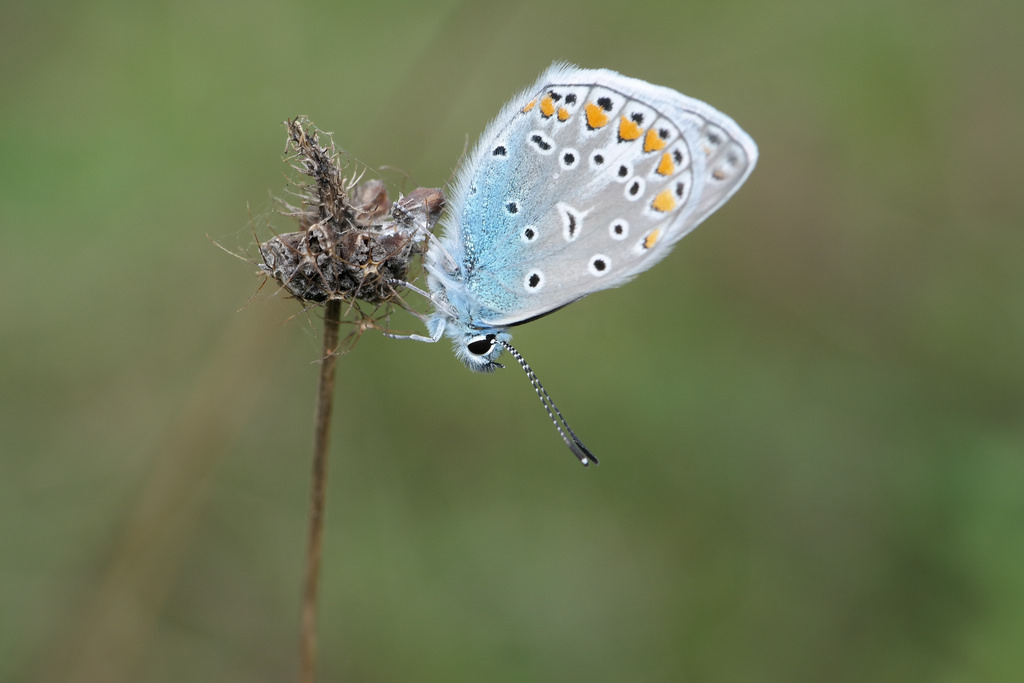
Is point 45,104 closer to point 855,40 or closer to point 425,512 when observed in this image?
point 425,512

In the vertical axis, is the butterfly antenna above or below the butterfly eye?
below

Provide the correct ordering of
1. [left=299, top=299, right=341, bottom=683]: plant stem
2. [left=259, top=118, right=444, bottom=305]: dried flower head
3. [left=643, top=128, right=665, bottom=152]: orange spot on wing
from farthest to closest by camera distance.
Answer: [left=643, top=128, right=665, bottom=152]: orange spot on wing < [left=259, top=118, right=444, bottom=305]: dried flower head < [left=299, top=299, right=341, bottom=683]: plant stem

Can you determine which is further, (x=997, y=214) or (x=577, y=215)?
(x=997, y=214)

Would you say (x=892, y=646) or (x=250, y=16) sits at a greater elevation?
(x=250, y=16)

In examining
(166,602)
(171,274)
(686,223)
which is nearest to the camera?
(686,223)

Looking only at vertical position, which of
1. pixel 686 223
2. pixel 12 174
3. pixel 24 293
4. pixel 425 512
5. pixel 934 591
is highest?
pixel 12 174

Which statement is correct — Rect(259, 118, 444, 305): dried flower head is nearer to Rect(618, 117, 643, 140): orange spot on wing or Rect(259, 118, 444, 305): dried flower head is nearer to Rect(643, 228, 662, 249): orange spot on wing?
Rect(643, 228, 662, 249): orange spot on wing

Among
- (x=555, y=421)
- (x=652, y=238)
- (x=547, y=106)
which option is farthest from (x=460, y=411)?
(x=547, y=106)

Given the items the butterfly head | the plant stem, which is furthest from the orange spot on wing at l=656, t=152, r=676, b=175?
the plant stem

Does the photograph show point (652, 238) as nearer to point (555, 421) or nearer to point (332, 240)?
point (555, 421)

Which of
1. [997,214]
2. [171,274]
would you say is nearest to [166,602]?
[171,274]
